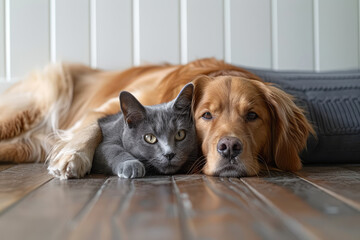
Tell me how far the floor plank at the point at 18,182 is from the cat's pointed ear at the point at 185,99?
65 cm

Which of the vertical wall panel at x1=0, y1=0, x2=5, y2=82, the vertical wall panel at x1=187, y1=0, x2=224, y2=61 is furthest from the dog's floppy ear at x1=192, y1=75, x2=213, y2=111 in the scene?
the vertical wall panel at x1=0, y1=0, x2=5, y2=82

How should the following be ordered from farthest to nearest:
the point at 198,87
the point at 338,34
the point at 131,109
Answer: the point at 338,34, the point at 198,87, the point at 131,109

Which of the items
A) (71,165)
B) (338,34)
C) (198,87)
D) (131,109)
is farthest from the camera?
(338,34)

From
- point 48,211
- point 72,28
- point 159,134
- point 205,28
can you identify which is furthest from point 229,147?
point 72,28

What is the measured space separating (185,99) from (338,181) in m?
0.75

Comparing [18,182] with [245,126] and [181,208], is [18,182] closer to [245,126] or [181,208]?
[181,208]

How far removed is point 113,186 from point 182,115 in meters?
0.55

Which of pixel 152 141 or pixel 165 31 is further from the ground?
pixel 165 31

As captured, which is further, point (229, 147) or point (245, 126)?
point (245, 126)

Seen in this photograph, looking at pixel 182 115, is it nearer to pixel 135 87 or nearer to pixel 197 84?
pixel 197 84

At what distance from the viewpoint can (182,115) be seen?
186 cm

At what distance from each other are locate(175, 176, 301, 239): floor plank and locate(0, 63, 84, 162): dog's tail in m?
1.32

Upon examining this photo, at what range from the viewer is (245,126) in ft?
5.92

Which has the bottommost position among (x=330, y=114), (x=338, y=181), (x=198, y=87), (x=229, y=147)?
(x=338, y=181)
